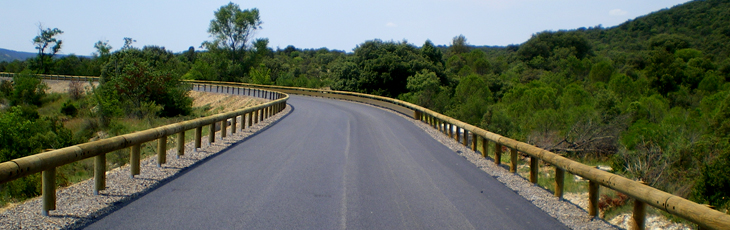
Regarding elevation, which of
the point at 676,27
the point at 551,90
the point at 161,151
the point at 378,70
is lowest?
the point at 161,151

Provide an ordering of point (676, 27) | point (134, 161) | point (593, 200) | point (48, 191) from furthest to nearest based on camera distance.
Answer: point (676, 27)
point (134, 161)
point (593, 200)
point (48, 191)

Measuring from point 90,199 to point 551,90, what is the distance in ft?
118

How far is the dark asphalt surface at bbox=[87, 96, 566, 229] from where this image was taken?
5.86 meters

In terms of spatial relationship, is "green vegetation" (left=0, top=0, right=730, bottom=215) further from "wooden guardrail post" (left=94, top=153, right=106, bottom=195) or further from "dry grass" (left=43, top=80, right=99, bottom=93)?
"wooden guardrail post" (left=94, top=153, right=106, bottom=195)

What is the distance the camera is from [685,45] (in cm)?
6762

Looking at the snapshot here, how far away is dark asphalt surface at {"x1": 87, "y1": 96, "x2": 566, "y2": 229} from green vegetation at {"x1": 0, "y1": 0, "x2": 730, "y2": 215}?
20.5 ft

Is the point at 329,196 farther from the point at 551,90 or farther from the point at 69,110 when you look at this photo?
the point at 69,110

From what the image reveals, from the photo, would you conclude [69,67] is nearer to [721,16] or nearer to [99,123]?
[99,123]

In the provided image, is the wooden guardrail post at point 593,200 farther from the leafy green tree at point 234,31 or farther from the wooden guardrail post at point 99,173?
the leafy green tree at point 234,31

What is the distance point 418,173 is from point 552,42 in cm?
9632

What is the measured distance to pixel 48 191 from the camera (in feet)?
19.0

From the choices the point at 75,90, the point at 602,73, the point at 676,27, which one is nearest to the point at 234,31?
the point at 75,90

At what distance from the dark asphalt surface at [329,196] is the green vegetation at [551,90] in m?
6.25

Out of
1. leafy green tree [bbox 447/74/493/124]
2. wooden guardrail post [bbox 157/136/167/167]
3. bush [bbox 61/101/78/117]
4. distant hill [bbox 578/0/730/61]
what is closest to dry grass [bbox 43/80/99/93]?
bush [bbox 61/101/78/117]
